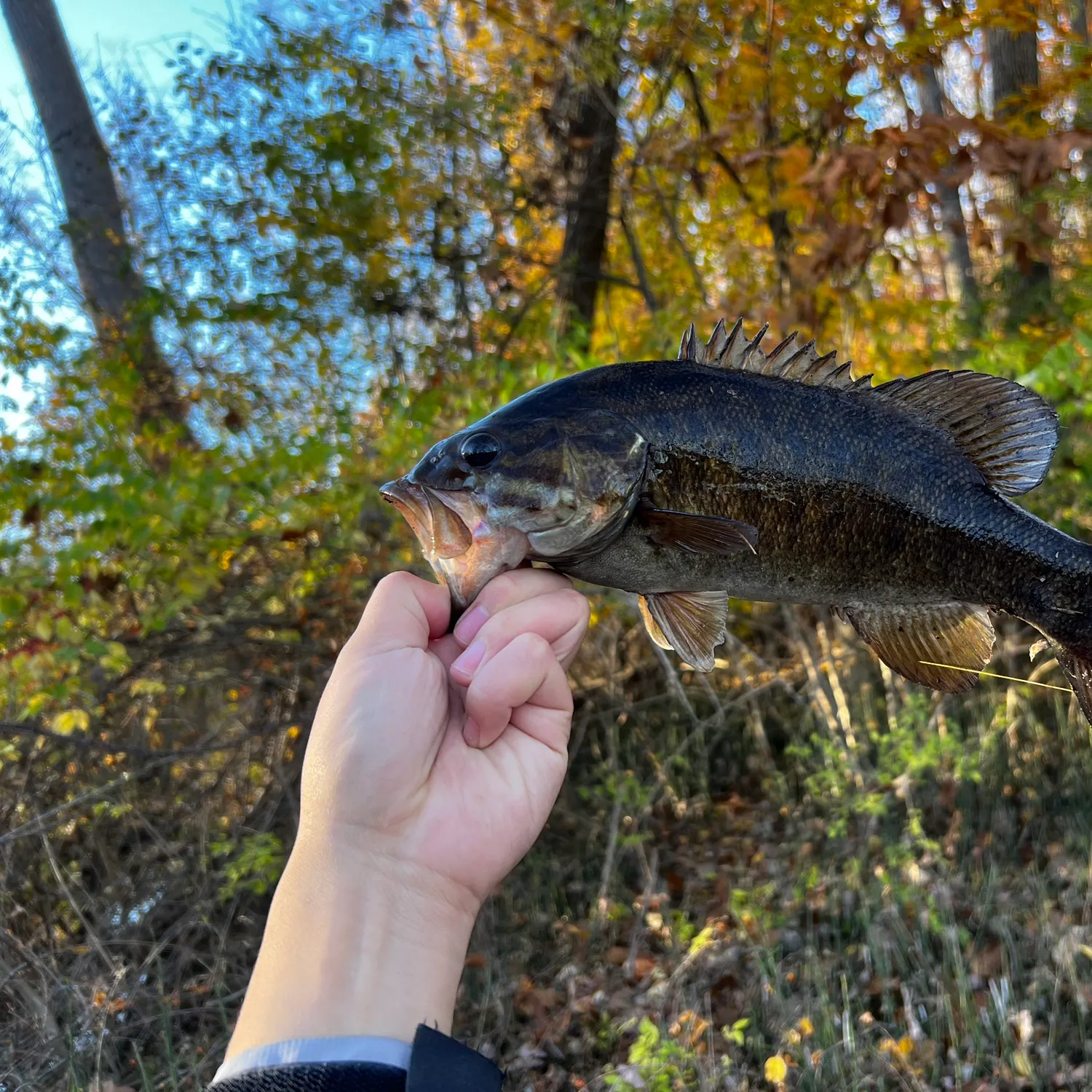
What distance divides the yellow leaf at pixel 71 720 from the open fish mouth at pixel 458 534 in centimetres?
324

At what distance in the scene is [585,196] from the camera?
6062 mm

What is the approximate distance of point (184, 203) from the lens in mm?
6477

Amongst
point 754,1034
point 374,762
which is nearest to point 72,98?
point 374,762

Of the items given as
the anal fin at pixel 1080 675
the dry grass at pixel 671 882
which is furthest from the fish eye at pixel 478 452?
the dry grass at pixel 671 882

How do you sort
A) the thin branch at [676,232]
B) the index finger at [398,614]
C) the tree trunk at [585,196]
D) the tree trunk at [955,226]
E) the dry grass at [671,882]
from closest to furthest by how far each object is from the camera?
the index finger at [398,614]
the dry grass at [671,882]
the tree trunk at [955,226]
the thin branch at [676,232]
the tree trunk at [585,196]

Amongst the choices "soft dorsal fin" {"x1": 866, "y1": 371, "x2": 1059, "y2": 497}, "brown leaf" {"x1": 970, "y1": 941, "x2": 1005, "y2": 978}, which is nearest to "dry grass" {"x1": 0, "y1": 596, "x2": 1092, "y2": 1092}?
"brown leaf" {"x1": 970, "y1": 941, "x2": 1005, "y2": 978}

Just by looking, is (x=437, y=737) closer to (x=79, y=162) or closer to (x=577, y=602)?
(x=577, y=602)

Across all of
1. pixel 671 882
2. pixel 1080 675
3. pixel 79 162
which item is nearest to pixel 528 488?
pixel 1080 675

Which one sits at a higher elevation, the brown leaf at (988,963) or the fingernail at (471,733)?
the fingernail at (471,733)

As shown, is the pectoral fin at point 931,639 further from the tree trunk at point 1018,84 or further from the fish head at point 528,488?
the tree trunk at point 1018,84

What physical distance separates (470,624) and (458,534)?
21cm

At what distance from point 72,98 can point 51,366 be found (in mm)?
2898

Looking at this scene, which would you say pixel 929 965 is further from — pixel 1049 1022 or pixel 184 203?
pixel 184 203

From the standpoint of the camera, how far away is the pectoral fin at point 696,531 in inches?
53.8
